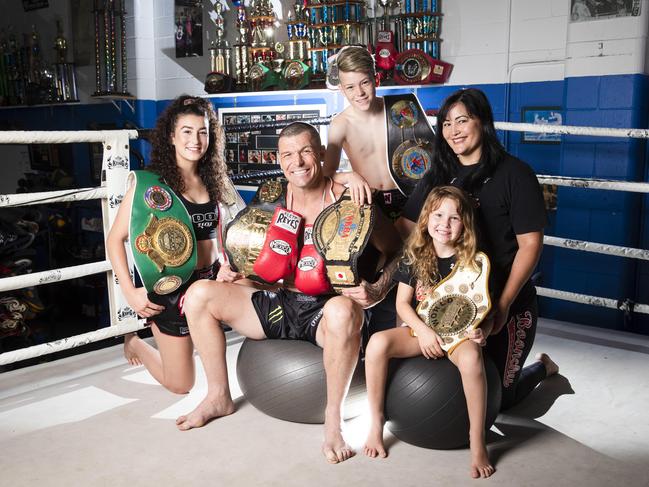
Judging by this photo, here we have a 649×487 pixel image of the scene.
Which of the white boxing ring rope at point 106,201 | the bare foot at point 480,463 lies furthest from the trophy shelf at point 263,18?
the bare foot at point 480,463

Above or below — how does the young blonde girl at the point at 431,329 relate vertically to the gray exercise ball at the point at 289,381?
above

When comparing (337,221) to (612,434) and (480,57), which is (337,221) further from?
(480,57)

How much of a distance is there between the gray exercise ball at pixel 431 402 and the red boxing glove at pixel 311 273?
1.20 feet

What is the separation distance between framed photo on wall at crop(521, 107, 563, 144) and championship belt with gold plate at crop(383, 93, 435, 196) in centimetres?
200

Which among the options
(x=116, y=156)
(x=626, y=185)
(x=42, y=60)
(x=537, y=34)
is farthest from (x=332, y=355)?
(x=42, y=60)

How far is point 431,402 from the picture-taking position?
2113mm

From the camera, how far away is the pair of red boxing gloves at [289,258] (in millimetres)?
2344

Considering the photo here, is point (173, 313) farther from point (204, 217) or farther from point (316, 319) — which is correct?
point (316, 319)

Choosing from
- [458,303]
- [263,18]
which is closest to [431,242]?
[458,303]

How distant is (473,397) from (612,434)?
66cm

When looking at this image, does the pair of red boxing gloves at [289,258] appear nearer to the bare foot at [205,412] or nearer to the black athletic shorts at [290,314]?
the black athletic shorts at [290,314]

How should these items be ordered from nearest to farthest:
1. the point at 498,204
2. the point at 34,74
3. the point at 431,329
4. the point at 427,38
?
the point at 431,329, the point at 498,204, the point at 427,38, the point at 34,74

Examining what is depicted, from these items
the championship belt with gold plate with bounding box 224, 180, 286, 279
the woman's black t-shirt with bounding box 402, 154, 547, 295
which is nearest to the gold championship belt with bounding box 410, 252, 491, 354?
the woman's black t-shirt with bounding box 402, 154, 547, 295

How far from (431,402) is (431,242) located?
1.71 ft
